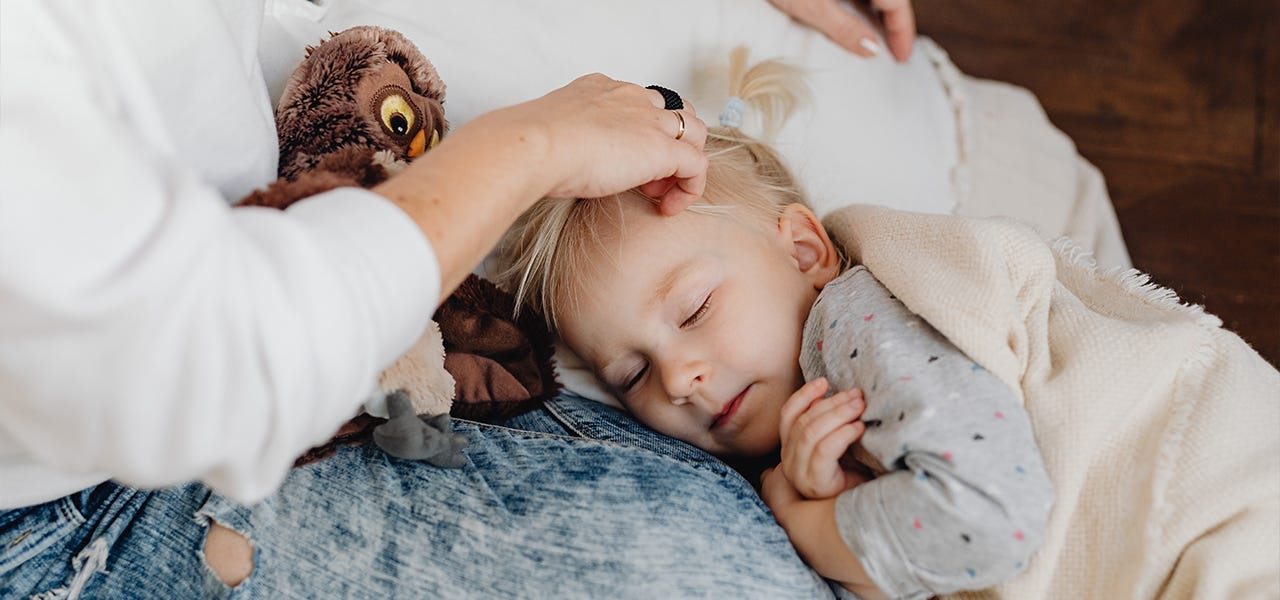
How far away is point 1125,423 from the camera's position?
888 mm

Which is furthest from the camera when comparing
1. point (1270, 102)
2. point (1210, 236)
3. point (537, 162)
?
point (1270, 102)

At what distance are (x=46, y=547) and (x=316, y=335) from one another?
0.49 meters

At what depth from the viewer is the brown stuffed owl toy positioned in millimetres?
880

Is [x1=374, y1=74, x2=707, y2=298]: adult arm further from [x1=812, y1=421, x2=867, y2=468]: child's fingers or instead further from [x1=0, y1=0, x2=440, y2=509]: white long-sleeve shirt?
[x1=812, y1=421, x2=867, y2=468]: child's fingers

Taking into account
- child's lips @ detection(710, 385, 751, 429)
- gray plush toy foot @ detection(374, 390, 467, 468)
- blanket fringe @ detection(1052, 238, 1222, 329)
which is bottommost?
child's lips @ detection(710, 385, 751, 429)

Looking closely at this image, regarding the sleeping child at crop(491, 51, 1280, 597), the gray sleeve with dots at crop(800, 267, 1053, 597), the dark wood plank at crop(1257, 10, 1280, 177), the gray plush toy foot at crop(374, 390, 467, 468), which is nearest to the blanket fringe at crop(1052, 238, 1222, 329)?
the sleeping child at crop(491, 51, 1280, 597)

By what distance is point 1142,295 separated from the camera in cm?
102

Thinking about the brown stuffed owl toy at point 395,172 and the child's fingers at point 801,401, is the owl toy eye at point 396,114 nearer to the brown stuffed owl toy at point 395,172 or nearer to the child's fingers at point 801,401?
the brown stuffed owl toy at point 395,172

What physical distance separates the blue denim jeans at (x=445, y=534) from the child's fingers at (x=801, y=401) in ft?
0.24

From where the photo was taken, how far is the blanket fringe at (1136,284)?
0.97 meters

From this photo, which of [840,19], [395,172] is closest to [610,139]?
[395,172]

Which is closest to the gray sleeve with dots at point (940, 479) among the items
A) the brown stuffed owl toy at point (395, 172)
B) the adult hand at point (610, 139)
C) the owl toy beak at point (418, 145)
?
the adult hand at point (610, 139)

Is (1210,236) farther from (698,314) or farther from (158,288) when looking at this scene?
(158,288)

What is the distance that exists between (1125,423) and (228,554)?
81 cm
